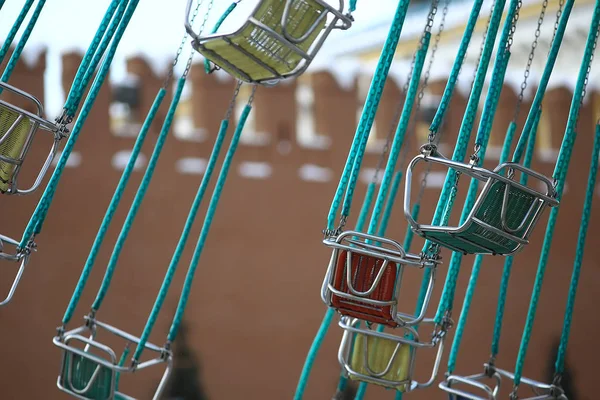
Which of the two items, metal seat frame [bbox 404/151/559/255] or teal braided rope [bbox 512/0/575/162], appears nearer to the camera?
metal seat frame [bbox 404/151/559/255]

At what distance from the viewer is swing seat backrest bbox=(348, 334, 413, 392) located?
2.26m

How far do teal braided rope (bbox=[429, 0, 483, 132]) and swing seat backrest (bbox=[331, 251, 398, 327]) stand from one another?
0.31 metres

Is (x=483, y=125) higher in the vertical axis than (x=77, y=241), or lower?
higher

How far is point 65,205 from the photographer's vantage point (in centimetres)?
468

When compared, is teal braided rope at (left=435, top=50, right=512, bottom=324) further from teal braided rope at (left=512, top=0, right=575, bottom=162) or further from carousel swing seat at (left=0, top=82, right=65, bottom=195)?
carousel swing seat at (left=0, top=82, right=65, bottom=195)

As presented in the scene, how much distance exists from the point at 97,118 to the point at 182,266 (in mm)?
987

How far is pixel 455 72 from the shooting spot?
2061mm

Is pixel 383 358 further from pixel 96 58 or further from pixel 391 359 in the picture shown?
pixel 96 58

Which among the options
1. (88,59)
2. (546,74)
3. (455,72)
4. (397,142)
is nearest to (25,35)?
(88,59)

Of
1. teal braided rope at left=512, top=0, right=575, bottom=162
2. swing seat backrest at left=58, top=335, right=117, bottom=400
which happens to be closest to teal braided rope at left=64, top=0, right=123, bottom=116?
swing seat backrest at left=58, top=335, right=117, bottom=400

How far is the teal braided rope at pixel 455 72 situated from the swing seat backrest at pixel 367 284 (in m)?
0.31

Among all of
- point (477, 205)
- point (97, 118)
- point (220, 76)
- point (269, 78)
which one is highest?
point (220, 76)

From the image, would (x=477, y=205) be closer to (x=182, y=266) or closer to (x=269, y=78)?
(x=269, y=78)

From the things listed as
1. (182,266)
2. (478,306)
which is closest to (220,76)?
(182,266)
